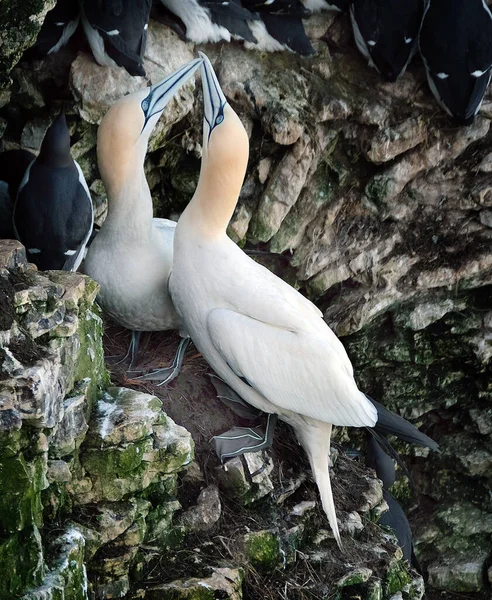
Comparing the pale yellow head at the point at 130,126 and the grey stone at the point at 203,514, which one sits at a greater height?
the pale yellow head at the point at 130,126

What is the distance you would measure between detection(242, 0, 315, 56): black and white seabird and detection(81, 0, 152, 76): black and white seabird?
108 centimetres

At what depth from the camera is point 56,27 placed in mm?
4680

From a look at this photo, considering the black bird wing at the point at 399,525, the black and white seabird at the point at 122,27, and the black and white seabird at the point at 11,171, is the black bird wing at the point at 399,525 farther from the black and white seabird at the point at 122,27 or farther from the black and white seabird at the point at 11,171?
the black and white seabird at the point at 122,27

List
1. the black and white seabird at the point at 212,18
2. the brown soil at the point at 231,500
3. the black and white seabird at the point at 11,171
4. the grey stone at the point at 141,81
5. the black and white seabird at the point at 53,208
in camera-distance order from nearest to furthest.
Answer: the brown soil at the point at 231,500, the black and white seabird at the point at 53,208, the black and white seabird at the point at 11,171, the grey stone at the point at 141,81, the black and white seabird at the point at 212,18

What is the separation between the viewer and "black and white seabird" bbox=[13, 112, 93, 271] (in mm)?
4254

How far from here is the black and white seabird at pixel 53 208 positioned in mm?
4254

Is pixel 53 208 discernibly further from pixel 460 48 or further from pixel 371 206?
pixel 460 48

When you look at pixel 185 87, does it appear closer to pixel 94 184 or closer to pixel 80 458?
pixel 94 184

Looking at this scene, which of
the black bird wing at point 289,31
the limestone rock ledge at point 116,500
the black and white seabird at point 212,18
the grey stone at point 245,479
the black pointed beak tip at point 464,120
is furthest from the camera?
the black pointed beak tip at point 464,120

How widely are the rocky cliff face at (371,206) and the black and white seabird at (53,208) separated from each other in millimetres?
644

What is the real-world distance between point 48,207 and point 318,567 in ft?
6.91

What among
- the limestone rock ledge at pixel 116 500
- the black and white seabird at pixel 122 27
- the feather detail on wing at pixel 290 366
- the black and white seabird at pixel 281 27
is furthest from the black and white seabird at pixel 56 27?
the feather detail on wing at pixel 290 366

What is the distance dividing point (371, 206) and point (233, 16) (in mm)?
1593

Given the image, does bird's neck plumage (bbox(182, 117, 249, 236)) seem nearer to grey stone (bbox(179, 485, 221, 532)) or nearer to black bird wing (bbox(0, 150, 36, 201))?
black bird wing (bbox(0, 150, 36, 201))
